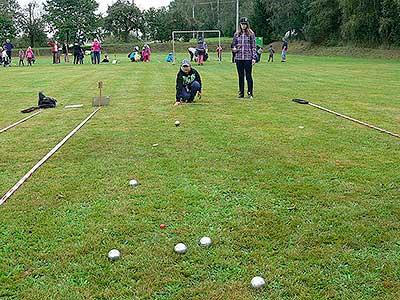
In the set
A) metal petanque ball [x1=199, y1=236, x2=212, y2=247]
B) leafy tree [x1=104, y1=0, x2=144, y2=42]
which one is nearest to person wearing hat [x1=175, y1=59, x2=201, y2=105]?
metal petanque ball [x1=199, y1=236, x2=212, y2=247]

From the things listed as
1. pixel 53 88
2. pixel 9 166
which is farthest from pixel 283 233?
pixel 53 88

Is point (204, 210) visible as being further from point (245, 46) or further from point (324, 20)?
point (324, 20)

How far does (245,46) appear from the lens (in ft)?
34.9

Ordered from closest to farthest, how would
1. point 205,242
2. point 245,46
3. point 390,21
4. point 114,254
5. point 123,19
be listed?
1. point 114,254
2. point 205,242
3. point 245,46
4. point 390,21
5. point 123,19

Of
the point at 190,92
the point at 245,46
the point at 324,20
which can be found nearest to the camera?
the point at 190,92

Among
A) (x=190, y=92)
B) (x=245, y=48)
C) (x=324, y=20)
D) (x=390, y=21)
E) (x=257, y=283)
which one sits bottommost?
(x=257, y=283)

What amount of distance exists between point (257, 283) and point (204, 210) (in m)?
1.26

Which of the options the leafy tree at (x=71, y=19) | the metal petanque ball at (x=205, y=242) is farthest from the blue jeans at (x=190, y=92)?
the leafy tree at (x=71, y=19)

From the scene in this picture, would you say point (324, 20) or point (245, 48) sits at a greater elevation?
point (324, 20)

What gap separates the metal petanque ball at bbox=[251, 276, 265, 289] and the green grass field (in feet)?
0.12

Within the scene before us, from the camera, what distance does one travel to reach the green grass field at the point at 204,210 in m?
2.80

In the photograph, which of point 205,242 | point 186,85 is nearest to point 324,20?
point 186,85

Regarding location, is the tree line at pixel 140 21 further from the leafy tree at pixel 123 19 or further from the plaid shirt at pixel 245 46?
the plaid shirt at pixel 245 46

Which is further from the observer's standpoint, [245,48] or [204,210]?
[245,48]
